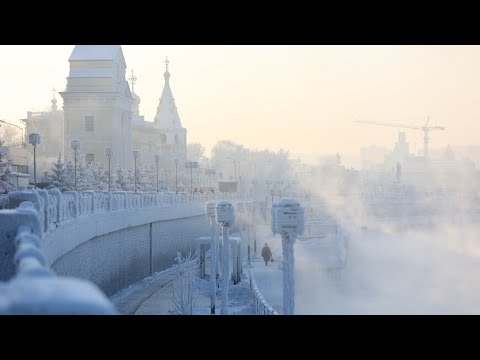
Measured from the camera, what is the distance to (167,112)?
138625 mm

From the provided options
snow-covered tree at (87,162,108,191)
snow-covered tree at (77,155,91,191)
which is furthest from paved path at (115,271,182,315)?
snow-covered tree at (87,162,108,191)

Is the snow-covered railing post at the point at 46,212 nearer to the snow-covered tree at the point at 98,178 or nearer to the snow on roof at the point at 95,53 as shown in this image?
the snow-covered tree at the point at 98,178

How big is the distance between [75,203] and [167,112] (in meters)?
115

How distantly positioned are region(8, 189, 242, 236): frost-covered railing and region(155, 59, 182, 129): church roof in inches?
3530

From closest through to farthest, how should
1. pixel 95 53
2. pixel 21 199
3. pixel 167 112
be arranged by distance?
pixel 21 199 → pixel 95 53 → pixel 167 112

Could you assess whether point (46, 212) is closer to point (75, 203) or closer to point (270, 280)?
point (75, 203)

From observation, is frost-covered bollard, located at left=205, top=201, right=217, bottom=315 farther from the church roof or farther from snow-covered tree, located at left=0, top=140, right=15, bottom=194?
the church roof

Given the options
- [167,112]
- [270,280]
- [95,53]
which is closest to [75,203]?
[270,280]

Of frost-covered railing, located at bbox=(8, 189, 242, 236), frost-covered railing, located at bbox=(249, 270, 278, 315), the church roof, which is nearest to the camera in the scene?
frost-covered railing, located at bbox=(8, 189, 242, 236)

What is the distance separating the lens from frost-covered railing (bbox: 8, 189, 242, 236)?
16656 mm

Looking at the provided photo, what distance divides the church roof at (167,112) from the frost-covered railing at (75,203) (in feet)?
294
